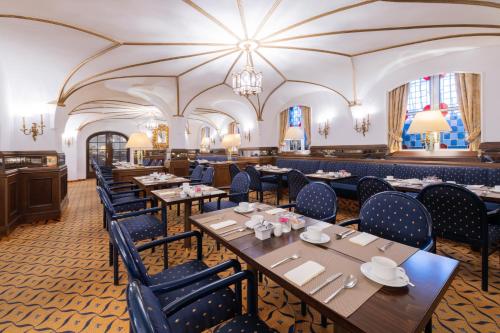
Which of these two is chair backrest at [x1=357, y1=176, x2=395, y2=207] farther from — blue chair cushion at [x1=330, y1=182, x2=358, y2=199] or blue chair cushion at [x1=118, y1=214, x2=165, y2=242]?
blue chair cushion at [x1=118, y1=214, x2=165, y2=242]

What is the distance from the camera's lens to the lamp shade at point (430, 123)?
12.8 feet

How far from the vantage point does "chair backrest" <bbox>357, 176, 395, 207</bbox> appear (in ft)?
9.33

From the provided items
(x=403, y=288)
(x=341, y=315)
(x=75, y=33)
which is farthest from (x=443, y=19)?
(x=75, y=33)

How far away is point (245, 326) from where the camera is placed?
3.88 feet

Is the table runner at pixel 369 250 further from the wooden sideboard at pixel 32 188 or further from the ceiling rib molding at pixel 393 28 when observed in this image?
the wooden sideboard at pixel 32 188

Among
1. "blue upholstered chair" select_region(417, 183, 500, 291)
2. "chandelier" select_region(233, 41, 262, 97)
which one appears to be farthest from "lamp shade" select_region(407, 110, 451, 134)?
"chandelier" select_region(233, 41, 262, 97)

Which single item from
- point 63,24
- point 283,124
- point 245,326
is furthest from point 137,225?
point 283,124

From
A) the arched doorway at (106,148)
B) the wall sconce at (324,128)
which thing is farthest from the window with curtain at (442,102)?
the arched doorway at (106,148)

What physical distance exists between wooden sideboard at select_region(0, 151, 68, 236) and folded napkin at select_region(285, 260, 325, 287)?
499 cm

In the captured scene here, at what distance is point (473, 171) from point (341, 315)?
477 cm

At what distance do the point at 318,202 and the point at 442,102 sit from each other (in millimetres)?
5778

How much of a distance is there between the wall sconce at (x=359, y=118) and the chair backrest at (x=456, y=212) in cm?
515

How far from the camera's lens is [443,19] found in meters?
3.81

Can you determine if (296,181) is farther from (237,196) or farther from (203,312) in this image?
(203,312)
